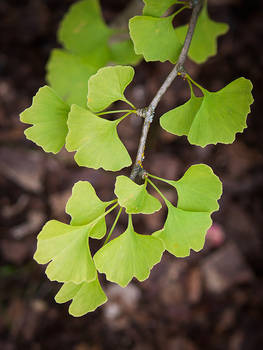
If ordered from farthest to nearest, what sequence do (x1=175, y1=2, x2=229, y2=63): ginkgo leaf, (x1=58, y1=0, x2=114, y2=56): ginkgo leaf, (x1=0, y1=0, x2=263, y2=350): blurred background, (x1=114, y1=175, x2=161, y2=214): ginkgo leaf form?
1. (x1=0, y1=0, x2=263, y2=350): blurred background
2. (x1=58, y1=0, x2=114, y2=56): ginkgo leaf
3. (x1=175, y1=2, x2=229, y2=63): ginkgo leaf
4. (x1=114, y1=175, x2=161, y2=214): ginkgo leaf

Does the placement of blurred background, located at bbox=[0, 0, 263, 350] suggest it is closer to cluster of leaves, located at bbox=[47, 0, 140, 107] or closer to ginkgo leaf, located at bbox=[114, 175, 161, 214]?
cluster of leaves, located at bbox=[47, 0, 140, 107]

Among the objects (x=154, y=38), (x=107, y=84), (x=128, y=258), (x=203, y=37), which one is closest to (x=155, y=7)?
(x=154, y=38)

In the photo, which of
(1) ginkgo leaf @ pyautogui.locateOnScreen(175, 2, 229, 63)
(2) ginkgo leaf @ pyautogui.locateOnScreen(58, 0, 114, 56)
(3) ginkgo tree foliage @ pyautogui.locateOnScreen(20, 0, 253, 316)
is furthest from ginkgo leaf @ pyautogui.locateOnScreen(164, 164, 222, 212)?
(2) ginkgo leaf @ pyautogui.locateOnScreen(58, 0, 114, 56)

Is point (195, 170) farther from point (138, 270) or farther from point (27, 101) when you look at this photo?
point (27, 101)

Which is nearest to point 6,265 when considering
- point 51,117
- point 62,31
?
point 62,31

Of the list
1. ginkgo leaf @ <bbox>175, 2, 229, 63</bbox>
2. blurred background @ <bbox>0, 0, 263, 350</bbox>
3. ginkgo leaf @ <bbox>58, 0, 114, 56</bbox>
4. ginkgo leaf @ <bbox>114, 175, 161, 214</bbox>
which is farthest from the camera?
blurred background @ <bbox>0, 0, 263, 350</bbox>


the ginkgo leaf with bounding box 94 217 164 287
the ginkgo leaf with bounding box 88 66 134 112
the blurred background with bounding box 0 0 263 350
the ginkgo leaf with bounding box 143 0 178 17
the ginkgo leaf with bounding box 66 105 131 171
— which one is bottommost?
the blurred background with bounding box 0 0 263 350

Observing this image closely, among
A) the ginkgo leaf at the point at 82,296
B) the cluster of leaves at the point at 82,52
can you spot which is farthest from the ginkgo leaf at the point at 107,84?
the cluster of leaves at the point at 82,52
